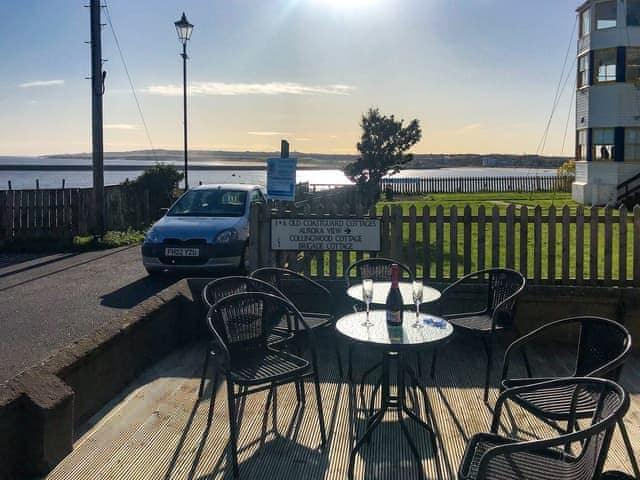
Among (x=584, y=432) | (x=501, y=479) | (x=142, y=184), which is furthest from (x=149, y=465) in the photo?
(x=142, y=184)

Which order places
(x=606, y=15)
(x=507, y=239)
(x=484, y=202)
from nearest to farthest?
(x=507, y=239), (x=606, y=15), (x=484, y=202)

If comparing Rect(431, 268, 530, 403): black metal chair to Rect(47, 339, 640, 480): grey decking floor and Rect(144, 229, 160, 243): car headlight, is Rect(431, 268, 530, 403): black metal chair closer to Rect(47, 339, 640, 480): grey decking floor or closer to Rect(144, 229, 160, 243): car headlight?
Rect(47, 339, 640, 480): grey decking floor

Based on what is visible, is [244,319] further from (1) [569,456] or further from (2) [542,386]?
(1) [569,456]

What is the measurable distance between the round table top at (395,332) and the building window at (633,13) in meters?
26.2

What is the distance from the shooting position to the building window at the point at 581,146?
89.4 ft

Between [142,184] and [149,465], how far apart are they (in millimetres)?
16635

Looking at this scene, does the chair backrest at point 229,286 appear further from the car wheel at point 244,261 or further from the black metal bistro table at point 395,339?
the car wheel at point 244,261

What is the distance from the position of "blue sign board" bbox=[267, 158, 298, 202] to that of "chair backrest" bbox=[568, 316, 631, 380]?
5.26m

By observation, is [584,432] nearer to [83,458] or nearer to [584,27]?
[83,458]

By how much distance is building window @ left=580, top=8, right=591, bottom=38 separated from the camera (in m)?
26.7

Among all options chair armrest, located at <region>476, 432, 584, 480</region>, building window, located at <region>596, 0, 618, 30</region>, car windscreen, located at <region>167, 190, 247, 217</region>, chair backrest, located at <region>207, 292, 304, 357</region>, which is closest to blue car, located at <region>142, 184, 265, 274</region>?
car windscreen, located at <region>167, 190, 247, 217</region>

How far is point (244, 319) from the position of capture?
4.57 metres

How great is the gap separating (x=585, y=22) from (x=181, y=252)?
2410 centimetres

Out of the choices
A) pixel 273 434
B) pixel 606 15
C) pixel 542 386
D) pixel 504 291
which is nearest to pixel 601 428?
pixel 542 386
